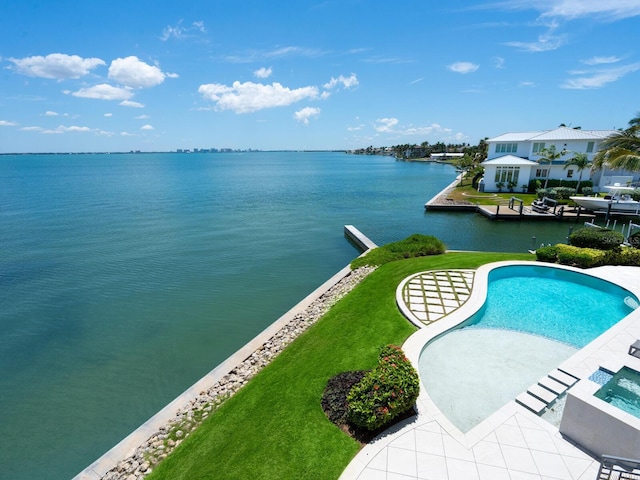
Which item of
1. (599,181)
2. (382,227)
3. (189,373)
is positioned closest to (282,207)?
(382,227)

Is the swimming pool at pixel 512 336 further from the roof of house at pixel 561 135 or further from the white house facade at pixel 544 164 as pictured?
the roof of house at pixel 561 135

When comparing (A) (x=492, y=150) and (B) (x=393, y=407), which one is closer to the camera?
(B) (x=393, y=407)

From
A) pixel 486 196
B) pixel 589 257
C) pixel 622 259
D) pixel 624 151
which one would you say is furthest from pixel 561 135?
pixel 589 257

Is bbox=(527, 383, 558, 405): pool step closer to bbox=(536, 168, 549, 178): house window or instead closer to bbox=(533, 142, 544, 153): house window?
bbox=(536, 168, 549, 178): house window

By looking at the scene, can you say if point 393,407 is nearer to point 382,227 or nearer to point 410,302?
point 410,302

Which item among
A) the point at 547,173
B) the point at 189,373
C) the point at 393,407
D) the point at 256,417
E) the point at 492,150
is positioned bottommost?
the point at 189,373
